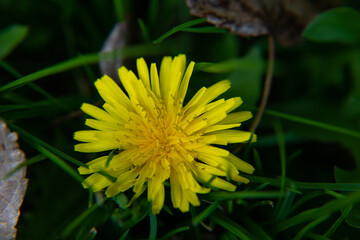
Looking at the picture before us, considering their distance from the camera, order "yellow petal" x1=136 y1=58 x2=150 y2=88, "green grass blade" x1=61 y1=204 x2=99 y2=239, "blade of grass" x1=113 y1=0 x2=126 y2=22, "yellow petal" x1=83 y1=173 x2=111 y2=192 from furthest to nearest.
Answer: "blade of grass" x1=113 y1=0 x2=126 y2=22, "yellow petal" x1=136 y1=58 x2=150 y2=88, "yellow petal" x1=83 y1=173 x2=111 y2=192, "green grass blade" x1=61 y1=204 x2=99 y2=239

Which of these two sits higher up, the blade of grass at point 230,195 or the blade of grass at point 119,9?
the blade of grass at point 119,9

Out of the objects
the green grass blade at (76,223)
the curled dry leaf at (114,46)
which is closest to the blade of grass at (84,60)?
the curled dry leaf at (114,46)

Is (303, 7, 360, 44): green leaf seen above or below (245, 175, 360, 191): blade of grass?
above

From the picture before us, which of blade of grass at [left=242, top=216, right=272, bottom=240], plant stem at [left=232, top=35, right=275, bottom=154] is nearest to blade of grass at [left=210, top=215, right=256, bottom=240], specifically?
blade of grass at [left=242, top=216, right=272, bottom=240]

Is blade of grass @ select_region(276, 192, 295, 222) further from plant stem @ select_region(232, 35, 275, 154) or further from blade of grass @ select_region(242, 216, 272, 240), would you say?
plant stem @ select_region(232, 35, 275, 154)

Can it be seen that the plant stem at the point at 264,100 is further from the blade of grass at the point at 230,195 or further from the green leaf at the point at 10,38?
the green leaf at the point at 10,38

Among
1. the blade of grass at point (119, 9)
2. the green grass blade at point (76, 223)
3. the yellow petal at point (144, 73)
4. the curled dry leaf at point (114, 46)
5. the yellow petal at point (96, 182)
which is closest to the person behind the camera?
the green grass blade at point (76, 223)

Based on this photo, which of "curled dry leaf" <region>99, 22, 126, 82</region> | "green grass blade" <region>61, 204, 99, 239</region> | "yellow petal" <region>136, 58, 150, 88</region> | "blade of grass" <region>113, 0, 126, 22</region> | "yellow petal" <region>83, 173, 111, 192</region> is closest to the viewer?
"green grass blade" <region>61, 204, 99, 239</region>
